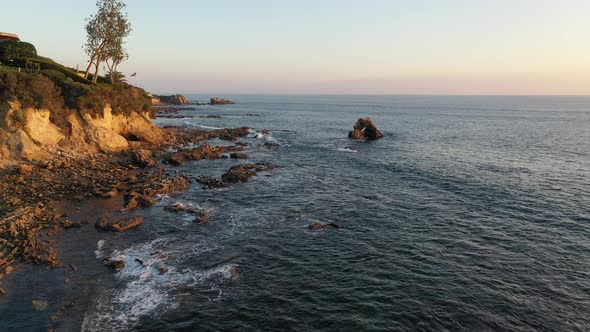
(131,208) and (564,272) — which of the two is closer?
(564,272)

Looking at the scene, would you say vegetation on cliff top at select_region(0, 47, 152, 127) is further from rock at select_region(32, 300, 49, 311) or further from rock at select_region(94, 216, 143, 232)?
rock at select_region(32, 300, 49, 311)

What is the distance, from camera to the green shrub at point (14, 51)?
6197cm

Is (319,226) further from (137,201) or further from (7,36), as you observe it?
(7,36)

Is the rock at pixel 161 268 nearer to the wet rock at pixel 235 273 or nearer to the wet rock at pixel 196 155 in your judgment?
the wet rock at pixel 235 273

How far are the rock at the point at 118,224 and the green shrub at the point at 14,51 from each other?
49129mm

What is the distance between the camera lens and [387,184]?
168 ft

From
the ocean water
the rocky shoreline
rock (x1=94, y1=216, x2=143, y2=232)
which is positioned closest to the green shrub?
the rocky shoreline

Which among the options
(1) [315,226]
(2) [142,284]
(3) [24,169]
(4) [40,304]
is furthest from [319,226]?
(3) [24,169]

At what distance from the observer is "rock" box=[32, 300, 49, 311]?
68.3ft

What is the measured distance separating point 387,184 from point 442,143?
1813 inches

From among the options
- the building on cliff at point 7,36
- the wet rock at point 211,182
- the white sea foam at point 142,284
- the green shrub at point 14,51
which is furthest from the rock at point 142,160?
the building on cliff at point 7,36

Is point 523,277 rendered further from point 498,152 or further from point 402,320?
point 498,152

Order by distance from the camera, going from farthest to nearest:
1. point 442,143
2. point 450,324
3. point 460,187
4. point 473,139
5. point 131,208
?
point 473,139
point 442,143
point 460,187
point 131,208
point 450,324

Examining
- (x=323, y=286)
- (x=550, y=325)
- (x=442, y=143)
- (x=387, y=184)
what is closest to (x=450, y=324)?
(x=550, y=325)
